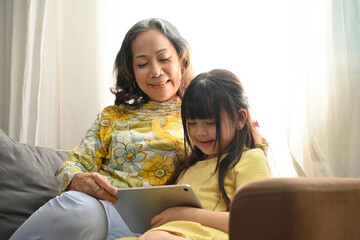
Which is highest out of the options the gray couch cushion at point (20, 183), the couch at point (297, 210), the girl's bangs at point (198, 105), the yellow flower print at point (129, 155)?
the girl's bangs at point (198, 105)

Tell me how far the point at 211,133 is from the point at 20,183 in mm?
672

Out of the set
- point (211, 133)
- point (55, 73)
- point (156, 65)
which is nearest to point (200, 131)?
point (211, 133)

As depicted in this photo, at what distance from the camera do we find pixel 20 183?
139 centimetres

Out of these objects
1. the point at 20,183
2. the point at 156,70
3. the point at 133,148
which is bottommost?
the point at 20,183

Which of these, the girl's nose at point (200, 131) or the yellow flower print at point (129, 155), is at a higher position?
the girl's nose at point (200, 131)

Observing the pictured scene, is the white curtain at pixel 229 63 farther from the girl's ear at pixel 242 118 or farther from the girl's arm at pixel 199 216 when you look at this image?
the girl's arm at pixel 199 216

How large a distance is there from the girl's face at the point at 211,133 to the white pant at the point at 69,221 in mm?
346

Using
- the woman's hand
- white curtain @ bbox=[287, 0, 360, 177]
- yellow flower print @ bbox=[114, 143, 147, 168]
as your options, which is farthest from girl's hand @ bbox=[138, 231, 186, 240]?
white curtain @ bbox=[287, 0, 360, 177]

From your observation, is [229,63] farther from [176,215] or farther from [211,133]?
[176,215]

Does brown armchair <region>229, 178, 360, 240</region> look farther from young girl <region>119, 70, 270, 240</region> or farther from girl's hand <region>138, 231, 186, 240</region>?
young girl <region>119, 70, 270, 240</region>

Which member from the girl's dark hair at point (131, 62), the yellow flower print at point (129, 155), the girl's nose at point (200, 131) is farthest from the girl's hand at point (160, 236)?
the girl's dark hair at point (131, 62)

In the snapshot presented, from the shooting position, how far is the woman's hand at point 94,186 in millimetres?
1135

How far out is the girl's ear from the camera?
125 centimetres

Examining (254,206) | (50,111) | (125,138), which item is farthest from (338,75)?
(50,111)
